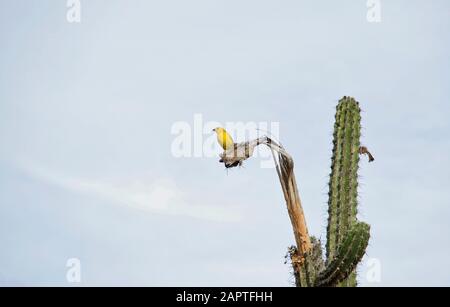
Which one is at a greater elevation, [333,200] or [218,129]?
[218,129]

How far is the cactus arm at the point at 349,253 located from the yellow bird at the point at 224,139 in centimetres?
170

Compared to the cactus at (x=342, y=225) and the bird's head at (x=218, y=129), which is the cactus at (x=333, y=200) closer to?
the cactus at (x=342, y=225)

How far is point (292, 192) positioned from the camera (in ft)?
27.8

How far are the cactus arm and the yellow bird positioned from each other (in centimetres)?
170

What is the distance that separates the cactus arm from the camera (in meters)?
7.78

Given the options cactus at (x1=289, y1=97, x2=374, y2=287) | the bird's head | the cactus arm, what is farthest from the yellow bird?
the cactus arm

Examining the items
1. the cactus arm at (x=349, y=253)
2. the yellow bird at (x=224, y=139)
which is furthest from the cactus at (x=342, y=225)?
the yellow bird at (x=224, y=139)

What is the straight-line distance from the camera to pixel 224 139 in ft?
28.0

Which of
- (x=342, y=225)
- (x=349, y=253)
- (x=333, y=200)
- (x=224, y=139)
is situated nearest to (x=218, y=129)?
(x=224, y=139)

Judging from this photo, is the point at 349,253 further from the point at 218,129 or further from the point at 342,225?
the point at 218,129

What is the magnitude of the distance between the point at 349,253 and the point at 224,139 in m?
A: 1.94

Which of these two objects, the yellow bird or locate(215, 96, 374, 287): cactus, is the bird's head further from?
locate(215, 96, 374, 287): cactus
